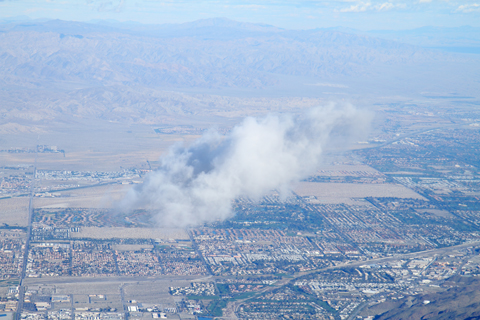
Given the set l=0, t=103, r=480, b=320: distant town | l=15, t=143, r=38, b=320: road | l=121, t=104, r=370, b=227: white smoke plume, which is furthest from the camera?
l=121, t=104, r=370, b=227: white smoke plume

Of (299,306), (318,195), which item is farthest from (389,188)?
(299,306)

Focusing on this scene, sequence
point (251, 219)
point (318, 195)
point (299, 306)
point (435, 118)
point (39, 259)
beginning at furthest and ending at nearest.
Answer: point (435, 118) → point (318, 195) → point (251, 219) → point (39, 259) → point (299, 306)

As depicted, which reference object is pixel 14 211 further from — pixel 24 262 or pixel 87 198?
pixel 24 262

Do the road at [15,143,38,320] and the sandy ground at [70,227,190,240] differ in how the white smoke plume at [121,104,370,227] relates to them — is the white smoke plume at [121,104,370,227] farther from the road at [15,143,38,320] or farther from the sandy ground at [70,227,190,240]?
the road at [15,143,38,320]

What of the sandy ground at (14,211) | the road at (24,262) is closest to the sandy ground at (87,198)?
the sandy ground at (14,211)

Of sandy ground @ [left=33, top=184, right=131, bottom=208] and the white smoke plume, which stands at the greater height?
the white smoke plume

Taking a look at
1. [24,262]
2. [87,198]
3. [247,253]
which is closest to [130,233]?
[24,262]

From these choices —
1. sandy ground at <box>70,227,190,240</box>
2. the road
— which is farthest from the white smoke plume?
the road

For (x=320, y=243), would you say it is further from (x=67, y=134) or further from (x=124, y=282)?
(x=67, y=134)

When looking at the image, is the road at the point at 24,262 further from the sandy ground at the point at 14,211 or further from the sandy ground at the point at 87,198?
the sandy ground at the point at 87,198
